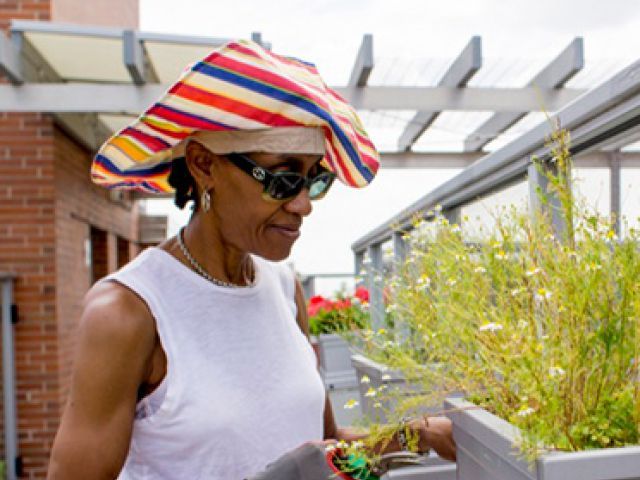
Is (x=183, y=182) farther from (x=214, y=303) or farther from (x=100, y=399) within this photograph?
(x=100, y=399)

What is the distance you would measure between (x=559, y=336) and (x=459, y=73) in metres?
3.96

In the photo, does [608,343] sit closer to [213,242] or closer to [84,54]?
[213,242]

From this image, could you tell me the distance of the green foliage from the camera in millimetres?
864

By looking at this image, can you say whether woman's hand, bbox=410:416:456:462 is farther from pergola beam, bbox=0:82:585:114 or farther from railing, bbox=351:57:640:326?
pergola beam, bbox=0:82:585:114

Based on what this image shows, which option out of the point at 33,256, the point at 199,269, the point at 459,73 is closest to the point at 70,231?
the point at 33,256

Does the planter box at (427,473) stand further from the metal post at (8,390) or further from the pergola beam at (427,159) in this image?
the pergola beam at (427,159)

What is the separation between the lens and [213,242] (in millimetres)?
1487

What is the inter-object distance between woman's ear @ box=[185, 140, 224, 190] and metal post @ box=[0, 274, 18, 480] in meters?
4.46

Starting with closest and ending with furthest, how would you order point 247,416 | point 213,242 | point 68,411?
point 68,411 < point 247,416 < point 213,242

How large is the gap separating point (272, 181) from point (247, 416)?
45cm

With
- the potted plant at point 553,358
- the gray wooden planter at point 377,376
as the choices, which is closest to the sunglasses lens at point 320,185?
the potted plant at point 553,358

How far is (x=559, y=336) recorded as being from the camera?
0.92 meters

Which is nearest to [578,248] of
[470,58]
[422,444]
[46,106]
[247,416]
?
[422,444]

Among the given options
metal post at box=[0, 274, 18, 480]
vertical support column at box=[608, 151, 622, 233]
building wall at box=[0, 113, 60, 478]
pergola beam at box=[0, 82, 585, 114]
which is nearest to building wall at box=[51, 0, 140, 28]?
building wall at box=[0, 113, 60, 478]
